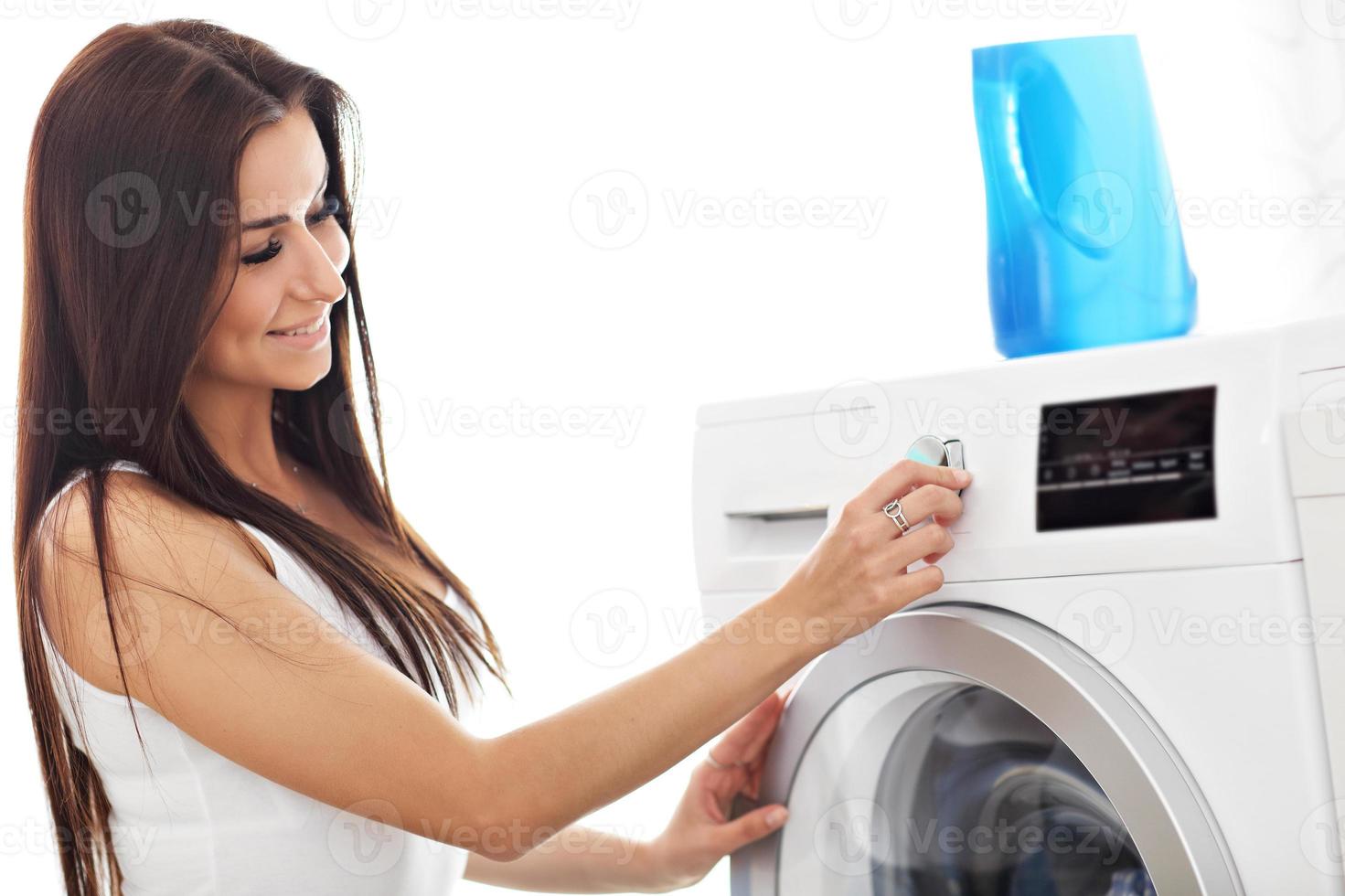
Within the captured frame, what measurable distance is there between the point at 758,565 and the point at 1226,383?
1.26 feet

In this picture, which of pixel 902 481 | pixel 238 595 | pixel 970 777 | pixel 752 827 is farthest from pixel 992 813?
pixel 238 595

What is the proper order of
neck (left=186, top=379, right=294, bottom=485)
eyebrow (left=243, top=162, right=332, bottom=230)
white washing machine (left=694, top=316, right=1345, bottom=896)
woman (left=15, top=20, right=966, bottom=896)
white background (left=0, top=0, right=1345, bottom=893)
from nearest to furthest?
white washing machine (left=694, top=316, right=1345, bottom=896) < woman (left=15, top=20, right=966, bottom=896) < eyebrow (left=243, top=162, right=332, bottom=230) < neck (left=186, top=379, right=294, bottom=485) < white background (left=0, top=0, right=1345, bottom=893)

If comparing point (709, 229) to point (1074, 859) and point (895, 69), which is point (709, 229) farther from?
point (1074, 859)

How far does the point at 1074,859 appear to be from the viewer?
83 cm

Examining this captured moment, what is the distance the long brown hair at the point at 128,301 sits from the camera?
82cm

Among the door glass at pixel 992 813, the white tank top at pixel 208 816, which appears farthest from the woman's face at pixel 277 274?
the door glass at pixel 992 813

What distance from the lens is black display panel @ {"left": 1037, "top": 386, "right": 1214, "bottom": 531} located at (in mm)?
677

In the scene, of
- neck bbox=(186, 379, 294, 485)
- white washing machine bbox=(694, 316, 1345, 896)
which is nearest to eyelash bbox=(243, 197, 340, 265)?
neck bbox=(186, 379, 294, 485)

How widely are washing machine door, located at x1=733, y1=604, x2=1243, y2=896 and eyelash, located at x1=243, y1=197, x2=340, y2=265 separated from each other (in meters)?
0.52

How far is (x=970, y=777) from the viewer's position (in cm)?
87

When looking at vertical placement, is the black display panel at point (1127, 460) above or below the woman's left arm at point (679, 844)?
above

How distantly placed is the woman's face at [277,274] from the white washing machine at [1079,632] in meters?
0.35

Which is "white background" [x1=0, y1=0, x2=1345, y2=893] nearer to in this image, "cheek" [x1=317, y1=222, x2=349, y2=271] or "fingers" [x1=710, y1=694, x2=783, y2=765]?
"cheek" [x1=317, y1=222, x2=349, y2=271]

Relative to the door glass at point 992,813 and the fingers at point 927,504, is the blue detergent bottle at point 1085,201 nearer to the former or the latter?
the fingers at point 927,504
